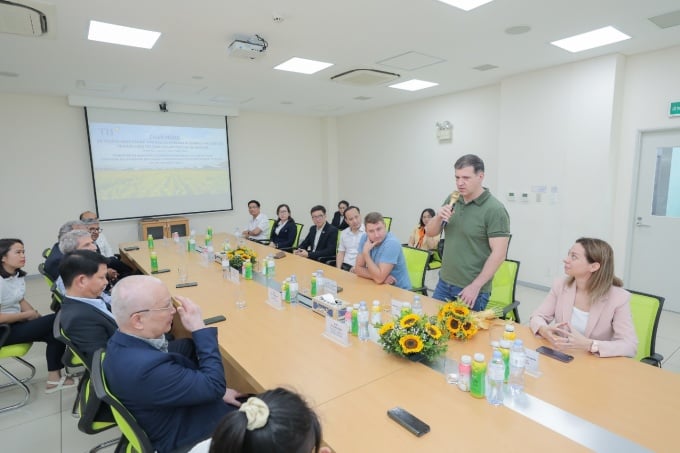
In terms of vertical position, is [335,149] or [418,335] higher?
[335,149]

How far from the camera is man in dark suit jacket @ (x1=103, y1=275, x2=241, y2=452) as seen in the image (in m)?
1.24

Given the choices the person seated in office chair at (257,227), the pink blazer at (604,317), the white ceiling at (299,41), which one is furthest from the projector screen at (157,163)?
the pink blazer at (604,317)

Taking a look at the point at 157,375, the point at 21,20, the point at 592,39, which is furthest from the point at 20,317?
the point at 592,39

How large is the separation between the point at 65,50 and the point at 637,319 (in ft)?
16.8

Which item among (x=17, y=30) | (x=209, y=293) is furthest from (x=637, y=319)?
(x=17, y=30)

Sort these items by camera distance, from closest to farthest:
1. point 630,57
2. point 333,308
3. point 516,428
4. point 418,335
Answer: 1. point 516,428
2. point 418,335
3. point 333,308
4. point 630,57

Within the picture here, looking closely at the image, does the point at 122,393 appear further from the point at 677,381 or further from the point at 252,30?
the point at 252,30

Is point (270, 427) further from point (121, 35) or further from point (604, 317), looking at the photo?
point (121, 35)

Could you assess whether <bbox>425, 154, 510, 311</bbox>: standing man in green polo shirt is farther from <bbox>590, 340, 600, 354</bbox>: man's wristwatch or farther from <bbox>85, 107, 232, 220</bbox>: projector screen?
<bbox>85, 107, 232, 220</bbox>: projector screen

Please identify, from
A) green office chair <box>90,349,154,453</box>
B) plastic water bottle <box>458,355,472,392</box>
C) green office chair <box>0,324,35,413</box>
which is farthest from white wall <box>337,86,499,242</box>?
green office chair <box>0,324,35,413</box>

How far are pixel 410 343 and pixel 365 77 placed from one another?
405 cm

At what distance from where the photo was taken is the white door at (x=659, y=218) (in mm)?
4062

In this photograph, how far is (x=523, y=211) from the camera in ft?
16.5

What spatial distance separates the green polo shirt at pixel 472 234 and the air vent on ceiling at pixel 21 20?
343cm
